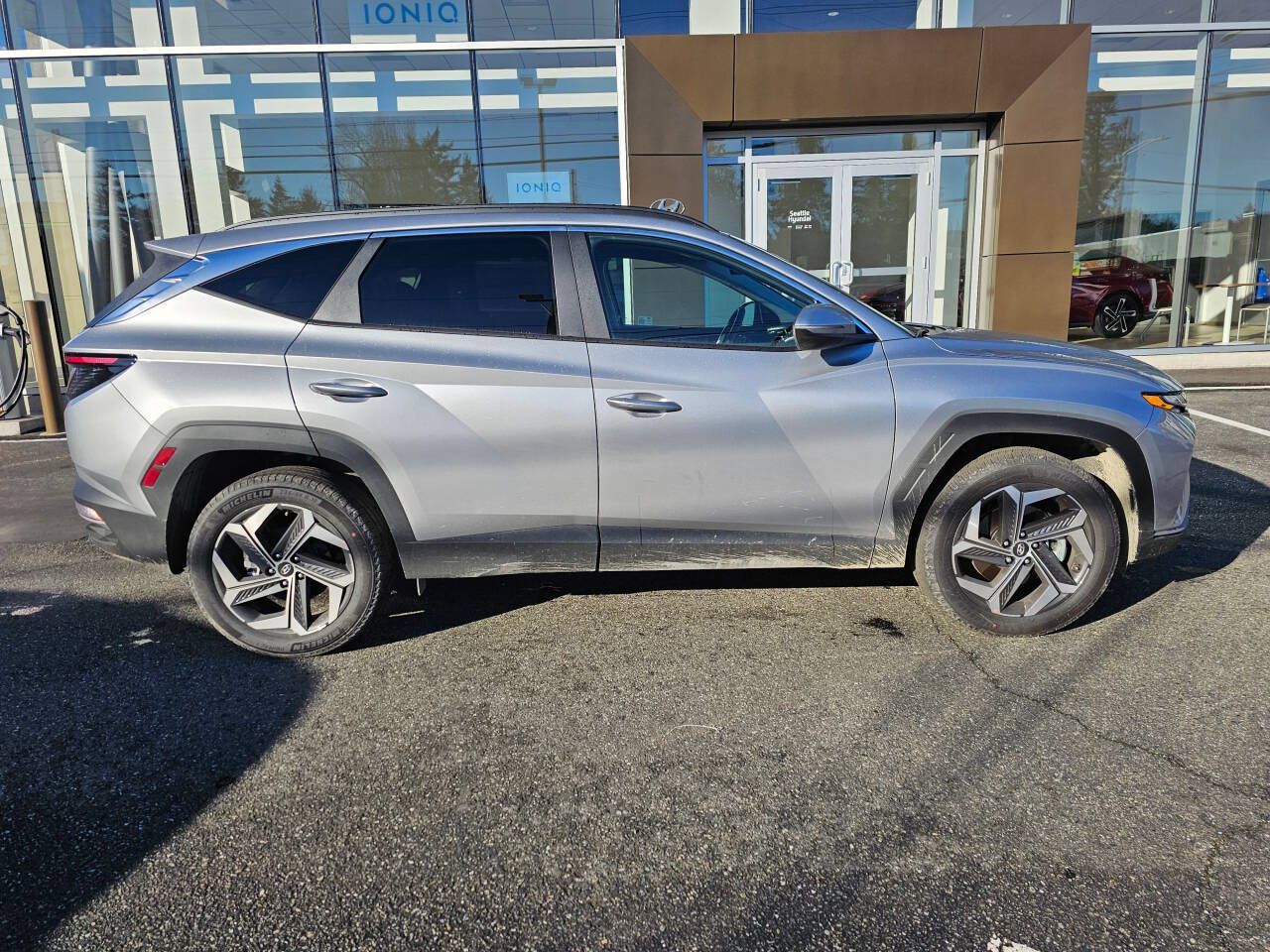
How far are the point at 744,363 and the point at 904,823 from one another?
5.76ft

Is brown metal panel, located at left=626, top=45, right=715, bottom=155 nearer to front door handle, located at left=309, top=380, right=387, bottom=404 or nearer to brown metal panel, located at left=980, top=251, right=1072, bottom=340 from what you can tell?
brown metal panel, located at left=980, top=251, right=1072, bottom=340

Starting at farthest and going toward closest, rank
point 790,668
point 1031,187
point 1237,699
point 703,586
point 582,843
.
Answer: point 1031,187, point 703,586, point 790,668, point 1237,699, point 582,843

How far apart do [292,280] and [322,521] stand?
3.25 feet

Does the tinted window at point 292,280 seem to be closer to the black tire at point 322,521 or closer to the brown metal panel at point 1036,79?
the black tire at point 322,521

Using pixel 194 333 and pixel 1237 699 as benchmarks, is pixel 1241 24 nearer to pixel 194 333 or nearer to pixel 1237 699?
pixel 1237 699

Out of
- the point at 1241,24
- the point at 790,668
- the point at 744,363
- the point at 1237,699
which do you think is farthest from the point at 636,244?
the point at 1241,24

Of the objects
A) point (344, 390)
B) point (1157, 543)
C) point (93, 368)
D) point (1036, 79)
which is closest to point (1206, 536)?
point (1157, 543)

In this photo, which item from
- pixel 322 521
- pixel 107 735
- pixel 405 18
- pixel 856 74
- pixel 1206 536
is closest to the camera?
pixel 107 735

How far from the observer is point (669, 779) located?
7.98ft

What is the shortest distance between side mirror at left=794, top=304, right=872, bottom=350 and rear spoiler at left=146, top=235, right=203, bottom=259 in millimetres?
2487

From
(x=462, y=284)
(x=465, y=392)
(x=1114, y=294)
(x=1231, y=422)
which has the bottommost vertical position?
(x=1231, y=422)

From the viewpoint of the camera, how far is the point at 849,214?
1075cm

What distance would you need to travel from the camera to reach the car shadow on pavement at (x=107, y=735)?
2.10 metres

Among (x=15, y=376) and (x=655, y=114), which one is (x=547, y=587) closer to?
(x=15, y=376)
